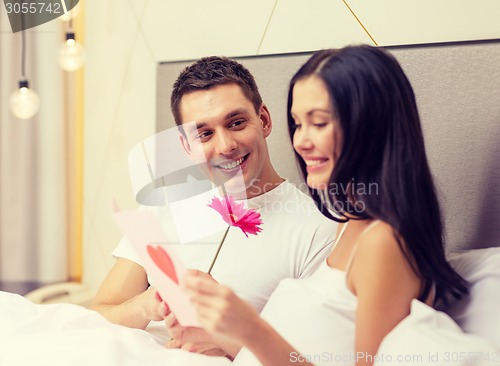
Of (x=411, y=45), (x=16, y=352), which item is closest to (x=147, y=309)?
(x=16, y=352)

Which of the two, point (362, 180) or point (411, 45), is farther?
point (411, 45)

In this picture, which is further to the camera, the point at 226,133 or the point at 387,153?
the point at 226,133

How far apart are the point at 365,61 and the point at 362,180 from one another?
0.17m

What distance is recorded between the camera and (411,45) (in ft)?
3.59

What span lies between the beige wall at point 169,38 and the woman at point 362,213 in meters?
0.32

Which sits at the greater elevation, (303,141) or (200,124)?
(200,124)

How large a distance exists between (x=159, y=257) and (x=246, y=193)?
0.48 metres

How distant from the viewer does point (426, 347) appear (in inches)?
29.0

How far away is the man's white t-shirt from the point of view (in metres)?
1.11

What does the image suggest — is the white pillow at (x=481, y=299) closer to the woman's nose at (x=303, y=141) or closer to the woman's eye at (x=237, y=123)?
the woman's nose at (x=303, y=141)

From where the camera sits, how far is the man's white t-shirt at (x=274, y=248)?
3.65 ft

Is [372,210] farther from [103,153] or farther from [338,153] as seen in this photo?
[103,153]

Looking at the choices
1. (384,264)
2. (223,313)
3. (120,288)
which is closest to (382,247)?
(384,264)

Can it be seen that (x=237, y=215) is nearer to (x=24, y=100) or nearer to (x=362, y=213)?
(x=362, y=213)
